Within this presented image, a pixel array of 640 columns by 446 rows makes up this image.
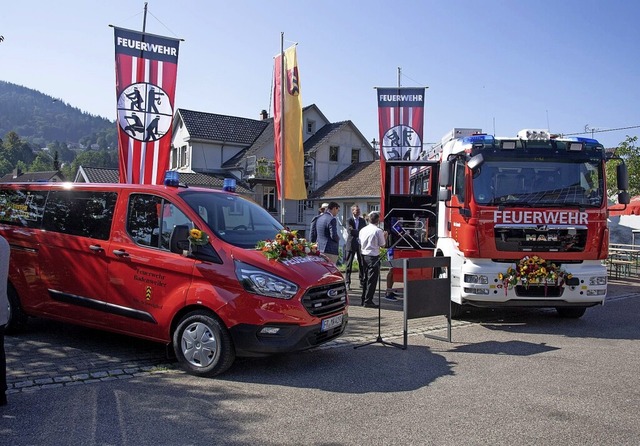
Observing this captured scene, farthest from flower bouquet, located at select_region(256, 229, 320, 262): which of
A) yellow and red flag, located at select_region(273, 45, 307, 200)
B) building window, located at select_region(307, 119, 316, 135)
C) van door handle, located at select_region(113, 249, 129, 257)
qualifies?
building window, located at select_region(307, 119, 316, 135)

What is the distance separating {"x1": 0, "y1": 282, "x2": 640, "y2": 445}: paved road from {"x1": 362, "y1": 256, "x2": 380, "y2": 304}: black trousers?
2354 mm

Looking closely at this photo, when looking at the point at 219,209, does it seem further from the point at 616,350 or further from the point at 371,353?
the point at 616,350

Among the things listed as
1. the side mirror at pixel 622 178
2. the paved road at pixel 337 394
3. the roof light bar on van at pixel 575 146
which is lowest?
the paved road at pixel 337 394

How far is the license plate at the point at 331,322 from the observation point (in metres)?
6.23

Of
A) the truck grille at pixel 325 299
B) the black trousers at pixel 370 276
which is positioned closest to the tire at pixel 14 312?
the truck grille at pixel 325 299

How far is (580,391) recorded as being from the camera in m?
5.71

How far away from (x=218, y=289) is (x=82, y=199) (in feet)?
7.95

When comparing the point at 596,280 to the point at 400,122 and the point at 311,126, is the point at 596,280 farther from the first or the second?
the point at 311,126

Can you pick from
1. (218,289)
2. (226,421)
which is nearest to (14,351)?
(218,289)

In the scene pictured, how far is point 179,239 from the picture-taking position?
6.04 metres

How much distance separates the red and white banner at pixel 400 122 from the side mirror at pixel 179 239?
9.76 metres

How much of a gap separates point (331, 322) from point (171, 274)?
182cm

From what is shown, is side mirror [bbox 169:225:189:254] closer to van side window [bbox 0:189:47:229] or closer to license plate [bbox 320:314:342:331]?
license plate [bbox 320:314:342:331]

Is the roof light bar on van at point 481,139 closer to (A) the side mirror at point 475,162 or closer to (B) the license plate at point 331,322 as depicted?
(A) the side mirror at point 475,162
